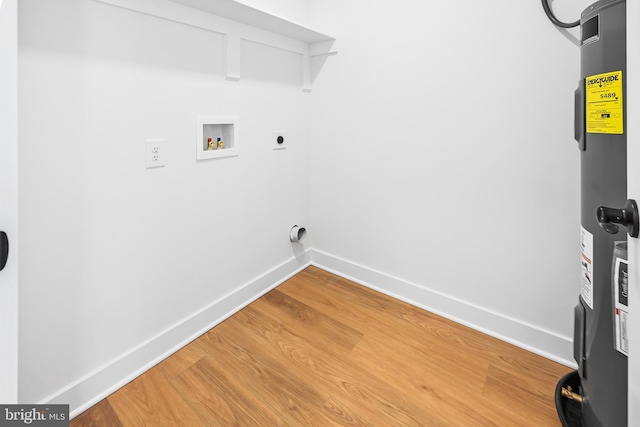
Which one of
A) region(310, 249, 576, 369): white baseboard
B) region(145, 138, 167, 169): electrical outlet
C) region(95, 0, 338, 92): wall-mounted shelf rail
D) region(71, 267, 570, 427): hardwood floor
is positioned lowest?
region(71, 267, 570, 427): hardwood floor

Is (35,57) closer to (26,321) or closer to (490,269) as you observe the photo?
(26,321)

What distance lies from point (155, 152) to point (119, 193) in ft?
0.80

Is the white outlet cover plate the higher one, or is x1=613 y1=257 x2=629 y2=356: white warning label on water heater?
the white outlet cover plate

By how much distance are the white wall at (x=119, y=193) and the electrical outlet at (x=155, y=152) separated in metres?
0.03

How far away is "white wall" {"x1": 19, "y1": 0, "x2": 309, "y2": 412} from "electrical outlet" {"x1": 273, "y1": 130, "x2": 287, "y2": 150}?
16cm

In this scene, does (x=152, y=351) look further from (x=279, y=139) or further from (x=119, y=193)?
(x=279, y=139)

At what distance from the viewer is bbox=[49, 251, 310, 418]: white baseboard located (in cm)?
131

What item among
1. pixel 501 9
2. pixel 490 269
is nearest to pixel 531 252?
pixel 490 269

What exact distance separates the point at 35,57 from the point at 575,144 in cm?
218

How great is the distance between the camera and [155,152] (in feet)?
4.89

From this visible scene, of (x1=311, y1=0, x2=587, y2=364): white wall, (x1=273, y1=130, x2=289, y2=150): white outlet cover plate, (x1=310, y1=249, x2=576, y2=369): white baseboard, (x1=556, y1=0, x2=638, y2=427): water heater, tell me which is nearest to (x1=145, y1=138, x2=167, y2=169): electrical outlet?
(x1=273, y1=130, x2=289, y2=150): white outlet cover plate

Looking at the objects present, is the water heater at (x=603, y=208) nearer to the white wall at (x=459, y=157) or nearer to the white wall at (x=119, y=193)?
the white wall at (x=459, y=157)

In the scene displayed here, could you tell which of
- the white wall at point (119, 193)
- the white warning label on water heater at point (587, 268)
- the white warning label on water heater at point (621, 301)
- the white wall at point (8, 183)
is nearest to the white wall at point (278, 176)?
the white wall at point (119, 193)

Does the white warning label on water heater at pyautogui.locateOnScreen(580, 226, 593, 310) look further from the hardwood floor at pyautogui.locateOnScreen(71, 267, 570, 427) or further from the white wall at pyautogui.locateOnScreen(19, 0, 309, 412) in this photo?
the white wall at pyautogui.locateOnScreen(19, 0, 309, 412)
